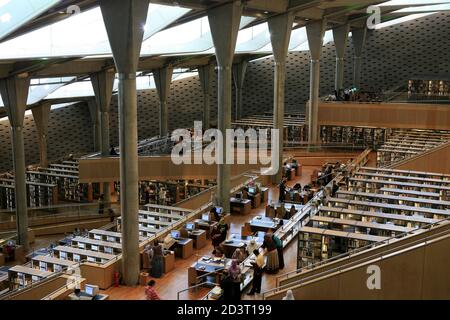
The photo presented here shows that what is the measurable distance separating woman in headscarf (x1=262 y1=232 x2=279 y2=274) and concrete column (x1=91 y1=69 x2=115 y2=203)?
17514 mm

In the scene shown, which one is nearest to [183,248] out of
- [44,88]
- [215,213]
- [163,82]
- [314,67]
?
[215,213]

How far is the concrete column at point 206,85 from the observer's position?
41.1m

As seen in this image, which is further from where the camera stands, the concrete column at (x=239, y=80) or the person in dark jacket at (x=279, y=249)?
the concrete column at (x=239, y=80)

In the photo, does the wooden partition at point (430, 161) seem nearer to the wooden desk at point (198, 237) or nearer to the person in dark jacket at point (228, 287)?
the wooden desk at point (198, 237)

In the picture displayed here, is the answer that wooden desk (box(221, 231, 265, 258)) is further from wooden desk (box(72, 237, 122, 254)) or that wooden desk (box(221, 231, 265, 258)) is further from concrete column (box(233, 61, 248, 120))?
concrete column (box(233, 61, 248, 120))

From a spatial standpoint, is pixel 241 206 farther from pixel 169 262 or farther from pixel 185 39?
pixel 185 39

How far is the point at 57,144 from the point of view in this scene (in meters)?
39.4

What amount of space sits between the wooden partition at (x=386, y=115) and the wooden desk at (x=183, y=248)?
797 inches

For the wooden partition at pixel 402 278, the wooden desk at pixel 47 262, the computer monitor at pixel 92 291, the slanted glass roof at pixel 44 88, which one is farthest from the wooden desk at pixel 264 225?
the slanted glass roof at pixel 44 88

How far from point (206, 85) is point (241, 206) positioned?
20.2 m

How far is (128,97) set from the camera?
15547mm

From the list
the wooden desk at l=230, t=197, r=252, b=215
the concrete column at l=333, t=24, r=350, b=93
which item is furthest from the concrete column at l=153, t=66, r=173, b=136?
the wooden desk at l=230, t=197, r=252, b=215

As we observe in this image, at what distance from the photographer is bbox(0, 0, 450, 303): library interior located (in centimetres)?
1399
